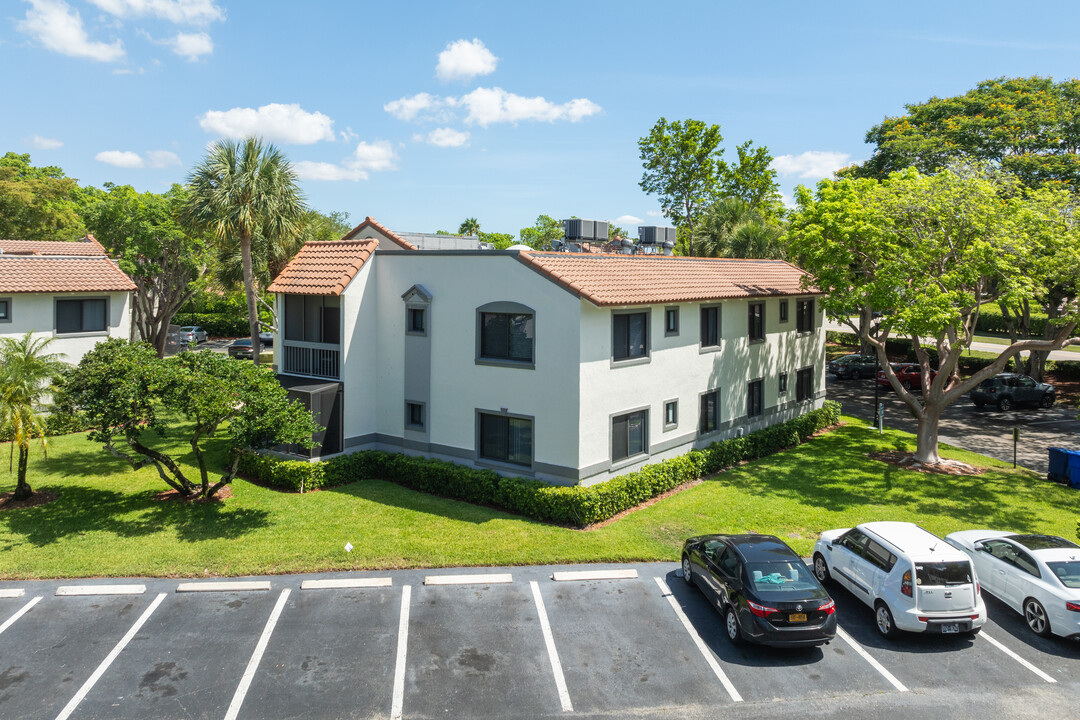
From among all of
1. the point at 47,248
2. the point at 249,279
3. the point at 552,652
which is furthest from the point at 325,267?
the point at 47,248

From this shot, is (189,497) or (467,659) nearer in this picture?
(467,659)

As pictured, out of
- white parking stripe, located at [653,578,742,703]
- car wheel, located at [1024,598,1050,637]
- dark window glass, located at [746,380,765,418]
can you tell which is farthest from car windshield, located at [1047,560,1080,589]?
dark window glass, located at [746,380,765,418]

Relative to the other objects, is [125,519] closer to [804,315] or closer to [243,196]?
[243,196]

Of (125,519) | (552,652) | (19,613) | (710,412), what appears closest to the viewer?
(552,652)

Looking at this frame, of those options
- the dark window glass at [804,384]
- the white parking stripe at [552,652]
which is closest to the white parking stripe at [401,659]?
the white parking stripe at [552,652]

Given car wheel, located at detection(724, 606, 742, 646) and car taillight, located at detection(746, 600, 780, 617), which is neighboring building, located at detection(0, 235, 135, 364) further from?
car taillight, located at detection(746, 600, 780, 617)

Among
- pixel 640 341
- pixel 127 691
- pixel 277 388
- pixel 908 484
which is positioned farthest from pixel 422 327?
pixel 908 484
